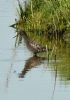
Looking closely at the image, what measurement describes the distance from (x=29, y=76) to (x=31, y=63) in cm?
124

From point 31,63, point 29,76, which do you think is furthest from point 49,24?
point 29,76

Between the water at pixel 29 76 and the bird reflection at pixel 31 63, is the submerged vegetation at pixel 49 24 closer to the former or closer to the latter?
the bird reflection at pixel 31 63

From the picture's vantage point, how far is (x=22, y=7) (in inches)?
706

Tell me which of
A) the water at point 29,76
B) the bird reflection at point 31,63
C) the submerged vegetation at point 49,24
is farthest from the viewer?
the submerged vegetation at point 49,24

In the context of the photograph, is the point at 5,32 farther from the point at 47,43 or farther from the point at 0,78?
the point at 0,78

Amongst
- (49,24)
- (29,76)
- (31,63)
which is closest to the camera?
(29,76)

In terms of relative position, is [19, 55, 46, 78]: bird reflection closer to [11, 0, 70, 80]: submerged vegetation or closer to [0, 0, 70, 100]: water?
[0, 0, 70, 100]: water

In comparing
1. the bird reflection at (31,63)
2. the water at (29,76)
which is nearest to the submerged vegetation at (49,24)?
the bird reflection at (31,63)

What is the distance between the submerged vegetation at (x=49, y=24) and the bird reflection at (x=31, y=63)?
46 centimetres

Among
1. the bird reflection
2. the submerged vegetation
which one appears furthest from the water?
the submerged vegetation

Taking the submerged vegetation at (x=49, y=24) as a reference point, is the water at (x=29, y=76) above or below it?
below

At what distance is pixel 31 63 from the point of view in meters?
13.5

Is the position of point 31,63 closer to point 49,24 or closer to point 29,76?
point 29,76

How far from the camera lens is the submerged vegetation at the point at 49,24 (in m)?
15.4
